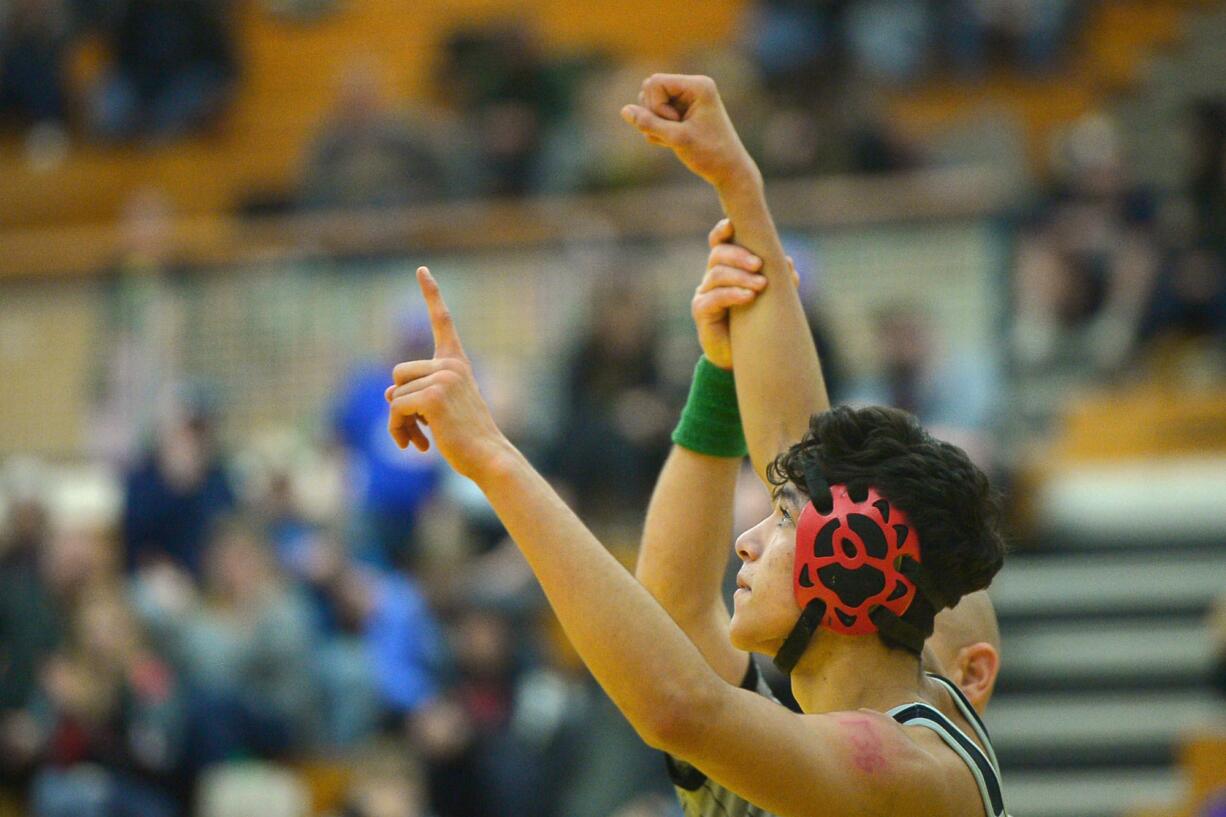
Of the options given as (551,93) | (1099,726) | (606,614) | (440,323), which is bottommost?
(606,614)

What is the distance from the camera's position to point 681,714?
2.85 meters

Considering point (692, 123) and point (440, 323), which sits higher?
point (692, 123)

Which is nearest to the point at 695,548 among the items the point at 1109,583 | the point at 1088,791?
the point at 1088,791

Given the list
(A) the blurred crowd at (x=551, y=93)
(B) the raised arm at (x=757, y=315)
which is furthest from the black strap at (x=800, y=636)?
(A) the blurred crowd at (x=551, y=93)

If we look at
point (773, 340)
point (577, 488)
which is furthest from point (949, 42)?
point (773, 340)

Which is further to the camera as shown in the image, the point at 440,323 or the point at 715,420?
the point at 715,420

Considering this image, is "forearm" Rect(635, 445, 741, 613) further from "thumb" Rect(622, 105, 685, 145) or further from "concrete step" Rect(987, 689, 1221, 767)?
"concrete step" Rect(987, 689, 1221, 767)

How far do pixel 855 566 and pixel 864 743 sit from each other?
0.28 m

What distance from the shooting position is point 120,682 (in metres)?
10.1

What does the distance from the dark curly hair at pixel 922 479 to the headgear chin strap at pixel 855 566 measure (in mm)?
21

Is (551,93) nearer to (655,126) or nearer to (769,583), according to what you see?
(655,126)

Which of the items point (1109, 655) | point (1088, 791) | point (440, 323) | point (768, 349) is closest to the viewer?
point (440, 323)

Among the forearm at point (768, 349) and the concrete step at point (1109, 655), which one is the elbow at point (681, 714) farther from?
the concrete step at point (1109, 655)

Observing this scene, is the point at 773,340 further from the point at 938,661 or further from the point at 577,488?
the point at 577,488
